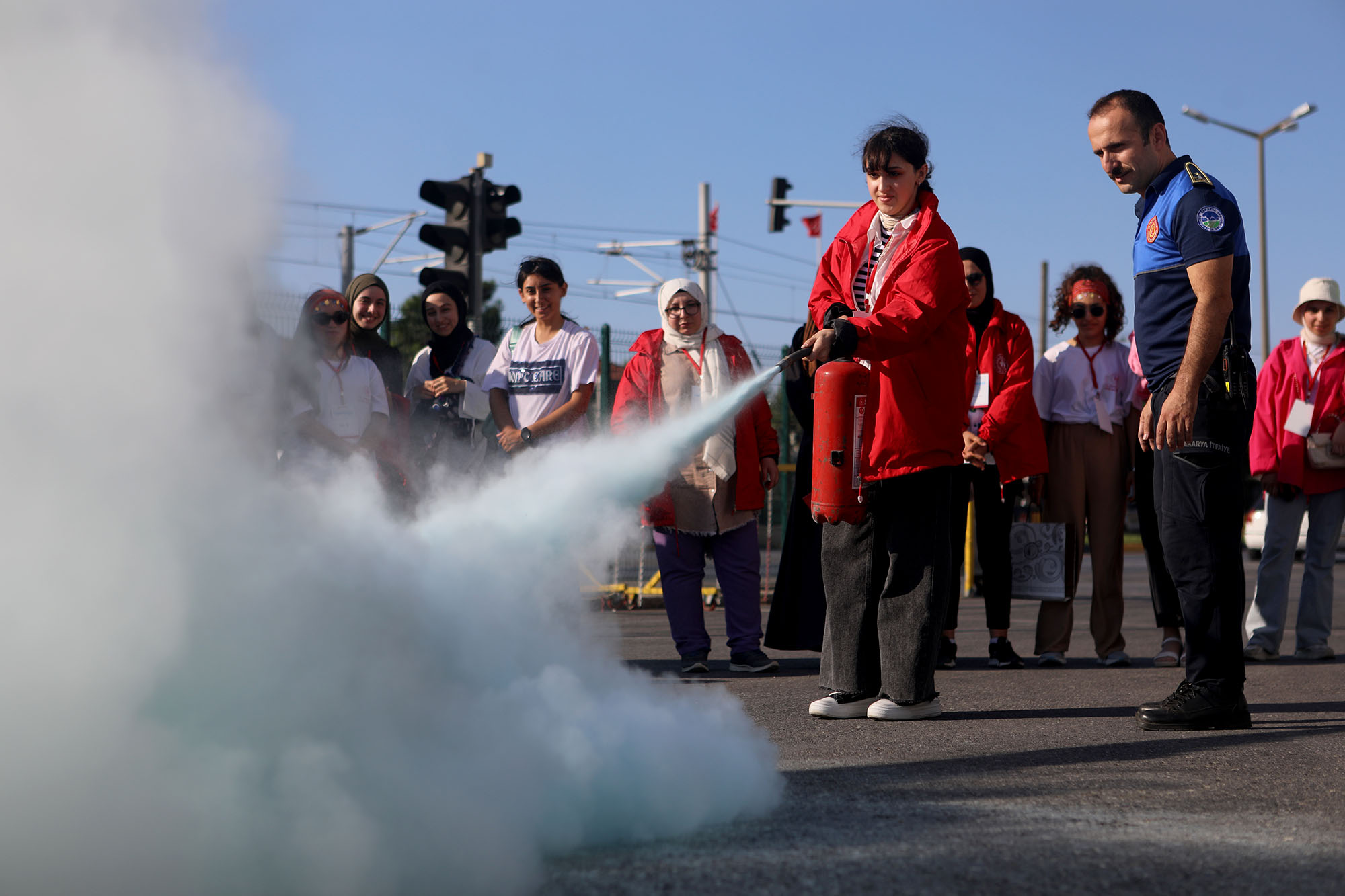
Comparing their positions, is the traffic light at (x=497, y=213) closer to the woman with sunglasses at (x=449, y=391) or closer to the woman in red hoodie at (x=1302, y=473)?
the woman with sunglasses at (x=449, y=391)

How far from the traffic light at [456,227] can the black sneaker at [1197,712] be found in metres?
5.60

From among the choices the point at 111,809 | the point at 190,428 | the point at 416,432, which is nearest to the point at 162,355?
the point at 190,428

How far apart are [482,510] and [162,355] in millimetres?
979

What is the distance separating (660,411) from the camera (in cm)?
645

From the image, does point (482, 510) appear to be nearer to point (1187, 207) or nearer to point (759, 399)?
point (1187, 207)

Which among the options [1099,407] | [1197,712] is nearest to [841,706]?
[1197,712]

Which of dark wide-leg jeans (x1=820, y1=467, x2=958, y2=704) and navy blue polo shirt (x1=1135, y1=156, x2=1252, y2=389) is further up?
navy blue polo shirt (x1=1135, y1=156, x2=1252, y2=389)

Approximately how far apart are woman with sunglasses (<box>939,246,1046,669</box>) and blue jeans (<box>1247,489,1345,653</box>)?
61.8 inches

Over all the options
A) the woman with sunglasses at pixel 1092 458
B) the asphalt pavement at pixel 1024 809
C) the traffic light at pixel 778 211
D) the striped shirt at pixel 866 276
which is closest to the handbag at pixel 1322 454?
the woman with sunglasses at pixel 1092 458

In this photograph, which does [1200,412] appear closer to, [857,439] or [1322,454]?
[857,439]

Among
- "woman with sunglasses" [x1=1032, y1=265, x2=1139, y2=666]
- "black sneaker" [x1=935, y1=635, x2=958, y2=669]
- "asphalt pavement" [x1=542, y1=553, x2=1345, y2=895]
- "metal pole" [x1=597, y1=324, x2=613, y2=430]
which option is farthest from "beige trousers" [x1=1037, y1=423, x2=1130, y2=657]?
"metal pole" [x1=597, y1=324, x2=613, y2=430]

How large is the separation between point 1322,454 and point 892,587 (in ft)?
13.0

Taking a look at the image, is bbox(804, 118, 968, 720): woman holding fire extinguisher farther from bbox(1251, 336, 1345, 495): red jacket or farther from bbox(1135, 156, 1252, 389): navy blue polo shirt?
bbox(1251, 336, 1345, 495): red jacket

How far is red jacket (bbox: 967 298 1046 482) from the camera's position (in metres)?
6.48
